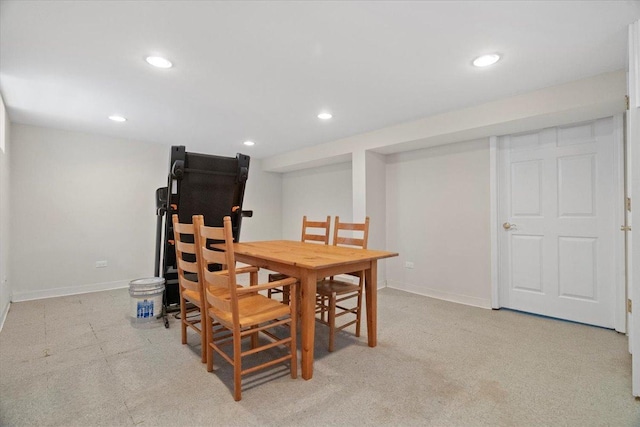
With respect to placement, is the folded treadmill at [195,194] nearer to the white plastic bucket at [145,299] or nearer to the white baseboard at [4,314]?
the white plastic bucket at [145,299]

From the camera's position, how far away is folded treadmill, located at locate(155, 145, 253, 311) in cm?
294

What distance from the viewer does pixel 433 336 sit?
8.74ft

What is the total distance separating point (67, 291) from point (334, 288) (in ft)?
12.6

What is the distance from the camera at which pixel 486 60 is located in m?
2.23

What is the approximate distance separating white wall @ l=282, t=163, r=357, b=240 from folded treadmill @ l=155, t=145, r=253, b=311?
7.45 feet

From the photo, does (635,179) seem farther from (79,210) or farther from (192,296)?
(79,210)

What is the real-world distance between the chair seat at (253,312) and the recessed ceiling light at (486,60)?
2259mm

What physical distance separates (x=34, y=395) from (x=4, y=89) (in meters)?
2.64

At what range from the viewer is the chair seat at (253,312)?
1812 millimetres

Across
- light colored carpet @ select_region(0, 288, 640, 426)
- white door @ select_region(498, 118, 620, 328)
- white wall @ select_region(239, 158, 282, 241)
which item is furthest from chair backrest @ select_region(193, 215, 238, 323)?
white wall @ select_region(239, 158, 282, 241)

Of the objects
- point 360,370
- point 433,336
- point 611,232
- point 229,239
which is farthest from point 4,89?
point 611,232

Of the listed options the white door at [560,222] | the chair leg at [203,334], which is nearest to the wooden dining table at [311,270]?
the chair leg at [203,334]

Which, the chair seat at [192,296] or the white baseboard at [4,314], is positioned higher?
the chair seat at [192,296]

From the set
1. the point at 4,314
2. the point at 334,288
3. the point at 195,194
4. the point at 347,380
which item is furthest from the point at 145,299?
the point at 347,380
